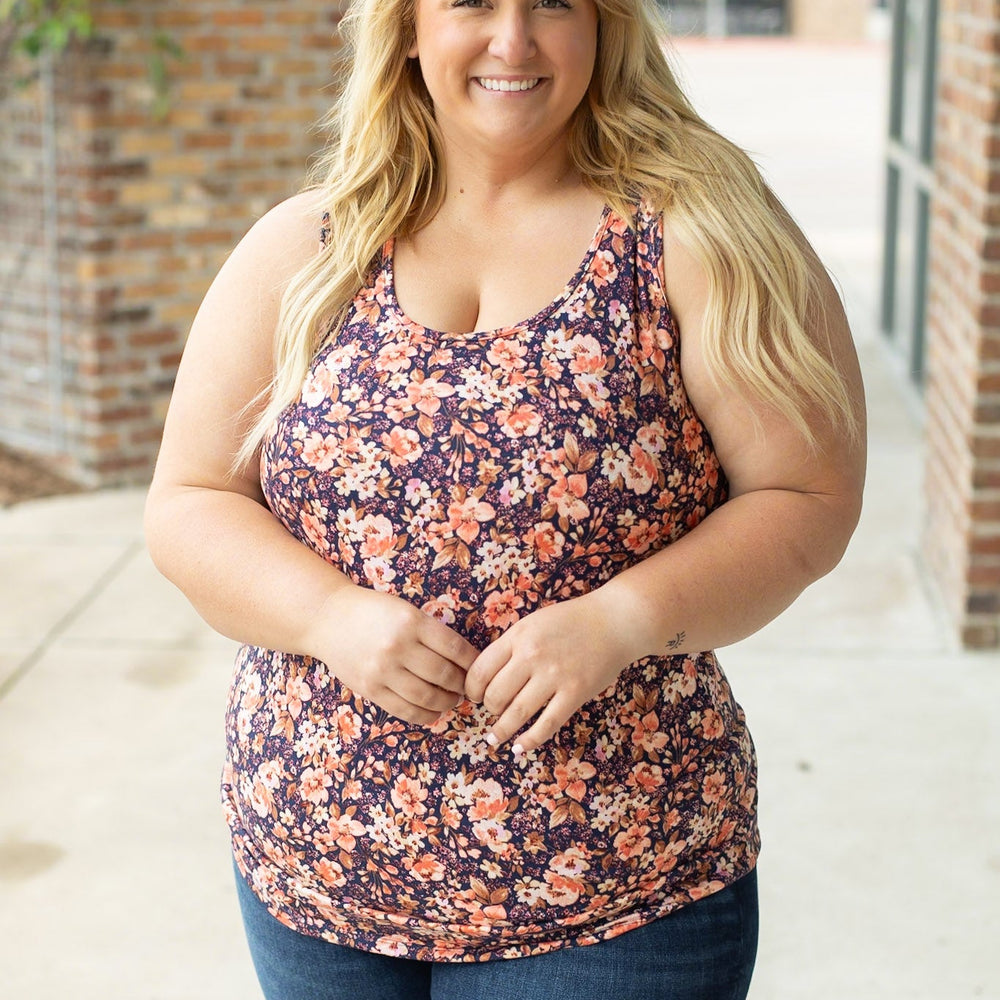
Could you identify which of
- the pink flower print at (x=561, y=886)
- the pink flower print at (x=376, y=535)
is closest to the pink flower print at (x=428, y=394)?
the pink flower print at (x=376, y=535)

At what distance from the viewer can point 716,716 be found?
1644 mm

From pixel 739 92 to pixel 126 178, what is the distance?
16.9 m

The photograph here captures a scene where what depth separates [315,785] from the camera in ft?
5.26

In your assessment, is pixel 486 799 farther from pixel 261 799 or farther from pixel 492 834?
pixel 261 799

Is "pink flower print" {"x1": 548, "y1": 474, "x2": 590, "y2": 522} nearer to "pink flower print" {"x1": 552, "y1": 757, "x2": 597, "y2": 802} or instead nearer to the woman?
the woman

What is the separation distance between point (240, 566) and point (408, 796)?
294 millimetres

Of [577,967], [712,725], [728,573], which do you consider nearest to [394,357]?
[728,573]

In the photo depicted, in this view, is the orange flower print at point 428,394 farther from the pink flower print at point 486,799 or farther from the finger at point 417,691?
the pink flower print at point 486,799

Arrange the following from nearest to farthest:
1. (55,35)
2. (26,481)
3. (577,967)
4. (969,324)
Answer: (577,967), (969,324), (55,35), (26,481)

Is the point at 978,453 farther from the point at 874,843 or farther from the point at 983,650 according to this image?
the point at 874,843

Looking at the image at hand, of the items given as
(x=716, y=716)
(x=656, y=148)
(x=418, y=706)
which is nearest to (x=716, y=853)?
(x=716, y=716)

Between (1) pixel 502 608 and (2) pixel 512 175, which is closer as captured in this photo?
(1) pixel 502 608

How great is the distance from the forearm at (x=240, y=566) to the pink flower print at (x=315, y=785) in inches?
5.0

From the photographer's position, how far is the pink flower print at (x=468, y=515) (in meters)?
1.52
